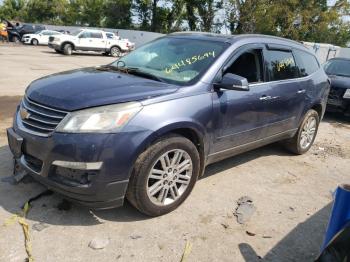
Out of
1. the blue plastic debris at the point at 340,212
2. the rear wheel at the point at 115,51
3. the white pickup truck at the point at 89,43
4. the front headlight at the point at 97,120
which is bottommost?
the rear wheel at the point at 115,51

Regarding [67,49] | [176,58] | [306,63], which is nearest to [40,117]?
[176,58]

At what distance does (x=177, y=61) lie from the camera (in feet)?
14.3

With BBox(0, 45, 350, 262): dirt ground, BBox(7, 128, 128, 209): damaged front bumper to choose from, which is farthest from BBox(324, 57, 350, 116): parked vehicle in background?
BBox(7, 128, 128, 209): damaged front bumper

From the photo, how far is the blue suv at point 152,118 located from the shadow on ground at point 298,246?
94cm

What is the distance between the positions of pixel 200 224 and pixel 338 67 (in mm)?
8277

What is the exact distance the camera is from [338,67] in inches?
408

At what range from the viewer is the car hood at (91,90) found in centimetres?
337

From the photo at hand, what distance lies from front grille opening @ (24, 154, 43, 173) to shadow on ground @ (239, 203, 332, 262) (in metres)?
1.92

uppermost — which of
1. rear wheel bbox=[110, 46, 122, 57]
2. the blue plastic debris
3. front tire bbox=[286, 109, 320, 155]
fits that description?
the blue plastic debris

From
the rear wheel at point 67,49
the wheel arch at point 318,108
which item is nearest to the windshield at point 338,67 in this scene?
the wheel arch at point 318,108

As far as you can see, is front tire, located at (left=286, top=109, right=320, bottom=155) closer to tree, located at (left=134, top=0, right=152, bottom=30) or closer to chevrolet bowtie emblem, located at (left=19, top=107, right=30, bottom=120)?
chevrolet bowtie emblem, located at (left=19, top=107, right=30, bottom=120)

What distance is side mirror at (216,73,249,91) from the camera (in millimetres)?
3902

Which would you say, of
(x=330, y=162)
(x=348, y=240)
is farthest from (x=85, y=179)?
(x=330, y=162)

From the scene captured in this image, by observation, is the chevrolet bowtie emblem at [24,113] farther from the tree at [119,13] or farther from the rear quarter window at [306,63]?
the tree at [119,13]
